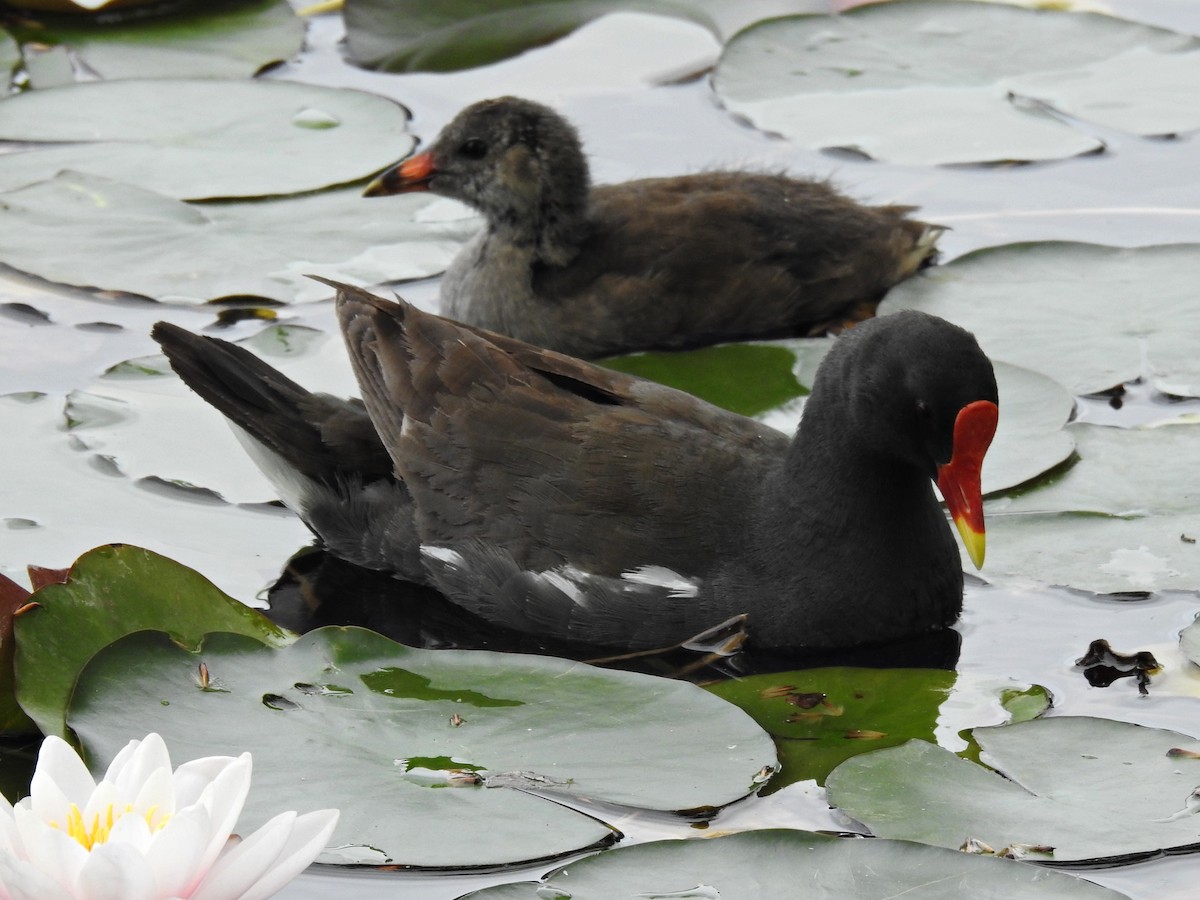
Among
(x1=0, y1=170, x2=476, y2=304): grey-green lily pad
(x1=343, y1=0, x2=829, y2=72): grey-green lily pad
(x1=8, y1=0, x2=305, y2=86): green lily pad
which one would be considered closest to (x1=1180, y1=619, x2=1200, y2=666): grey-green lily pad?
(x1=0, y1=170, x2=476, y2=304): grey-green lily pad

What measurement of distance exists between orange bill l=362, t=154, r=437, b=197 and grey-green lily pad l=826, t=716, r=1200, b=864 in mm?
2638

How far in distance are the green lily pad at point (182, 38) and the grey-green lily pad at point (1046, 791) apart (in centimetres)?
393

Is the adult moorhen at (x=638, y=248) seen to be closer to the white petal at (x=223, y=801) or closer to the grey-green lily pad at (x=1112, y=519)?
the grey-green lily pad at (x=1112, y=519)

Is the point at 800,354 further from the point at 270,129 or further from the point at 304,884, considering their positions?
the point at 304,884

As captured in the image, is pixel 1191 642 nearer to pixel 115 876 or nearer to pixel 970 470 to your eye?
pixel 970 470

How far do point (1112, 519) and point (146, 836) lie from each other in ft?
7.86

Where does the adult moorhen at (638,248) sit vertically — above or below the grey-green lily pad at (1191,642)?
above

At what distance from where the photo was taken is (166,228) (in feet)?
16.5

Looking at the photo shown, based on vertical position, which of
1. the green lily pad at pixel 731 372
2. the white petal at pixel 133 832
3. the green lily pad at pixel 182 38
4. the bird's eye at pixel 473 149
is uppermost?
the green lily pad at pixel 182 38

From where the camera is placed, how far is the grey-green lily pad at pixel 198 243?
15.9 feet

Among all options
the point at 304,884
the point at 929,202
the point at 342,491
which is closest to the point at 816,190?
the point at 929,202

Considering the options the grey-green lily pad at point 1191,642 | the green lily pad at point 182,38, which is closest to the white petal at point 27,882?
the grey-green lily pad at point 1191,642

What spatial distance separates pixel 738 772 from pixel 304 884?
A: 2.33 feet

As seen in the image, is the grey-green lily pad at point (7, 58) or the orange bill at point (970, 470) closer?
the orange bill at point (970, 470)
